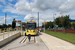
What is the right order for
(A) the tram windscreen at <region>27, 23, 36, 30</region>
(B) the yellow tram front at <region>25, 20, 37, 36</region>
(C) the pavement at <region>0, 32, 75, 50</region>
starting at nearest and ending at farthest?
(C) the pavement at <region>0, 32, 75, 50</region>
(B) the yellow tram front at <region>25, 20, 37, 36</region>
(A) the tram windscreen at <region>27, 23, 36, 30</region>

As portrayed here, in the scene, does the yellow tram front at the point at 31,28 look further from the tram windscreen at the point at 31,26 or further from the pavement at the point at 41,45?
the pavement at the point at 41,45

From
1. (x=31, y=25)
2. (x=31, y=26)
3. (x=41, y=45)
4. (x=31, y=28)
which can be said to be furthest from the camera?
(x=31, y=25)

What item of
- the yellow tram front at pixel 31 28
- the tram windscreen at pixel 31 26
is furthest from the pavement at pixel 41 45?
the tram windscreen at pixel 31 26

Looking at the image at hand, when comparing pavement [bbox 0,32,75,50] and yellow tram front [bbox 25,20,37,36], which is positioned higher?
yellow tram front [bbox 25,20,37,36]

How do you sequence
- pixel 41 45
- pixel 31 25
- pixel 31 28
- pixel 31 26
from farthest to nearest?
pixel 31 25 → pixel 31 26 → pixel 31 28 → pixel 41 45

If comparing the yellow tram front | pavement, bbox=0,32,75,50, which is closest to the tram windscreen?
the yellow tram front

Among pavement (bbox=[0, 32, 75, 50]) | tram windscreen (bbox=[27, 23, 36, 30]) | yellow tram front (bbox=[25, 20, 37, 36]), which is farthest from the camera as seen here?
tram windscreen (bbox=[27, 23, 36, 30])

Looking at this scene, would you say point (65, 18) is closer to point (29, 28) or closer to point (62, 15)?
point (62, 15)

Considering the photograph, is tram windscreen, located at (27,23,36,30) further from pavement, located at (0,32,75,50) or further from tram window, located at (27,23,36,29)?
pavement, located at (0,32,75,50)

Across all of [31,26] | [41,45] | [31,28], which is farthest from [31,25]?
[41,45]

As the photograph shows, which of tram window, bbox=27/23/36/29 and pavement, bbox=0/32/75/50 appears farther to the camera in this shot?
tram window, bbox=27/23/36/29

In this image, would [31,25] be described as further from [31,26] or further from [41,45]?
[41,45]

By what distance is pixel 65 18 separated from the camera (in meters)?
30.4

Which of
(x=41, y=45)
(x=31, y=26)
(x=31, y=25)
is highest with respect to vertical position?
(x=31, y=25)
